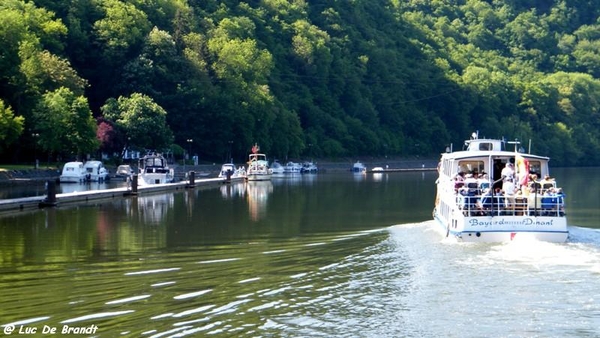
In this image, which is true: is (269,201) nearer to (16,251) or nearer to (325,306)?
(16,251)

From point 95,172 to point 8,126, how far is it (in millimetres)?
9118

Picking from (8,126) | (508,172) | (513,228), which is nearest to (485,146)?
(508,172)

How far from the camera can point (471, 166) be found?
4397cm

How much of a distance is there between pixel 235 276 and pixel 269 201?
38.4 meters

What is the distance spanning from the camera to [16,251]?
34.2 m

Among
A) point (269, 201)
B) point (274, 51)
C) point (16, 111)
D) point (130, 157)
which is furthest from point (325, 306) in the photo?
point (274, 51)

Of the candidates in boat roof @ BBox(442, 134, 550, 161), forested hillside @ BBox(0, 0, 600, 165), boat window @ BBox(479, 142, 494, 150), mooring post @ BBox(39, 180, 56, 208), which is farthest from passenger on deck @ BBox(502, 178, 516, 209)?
forested hillside @ BBox(0, 0, 600, 165)

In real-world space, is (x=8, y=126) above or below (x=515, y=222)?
above

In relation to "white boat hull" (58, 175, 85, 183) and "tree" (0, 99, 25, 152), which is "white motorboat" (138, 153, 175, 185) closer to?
"white boat hull" (58, 175, 85, 183)

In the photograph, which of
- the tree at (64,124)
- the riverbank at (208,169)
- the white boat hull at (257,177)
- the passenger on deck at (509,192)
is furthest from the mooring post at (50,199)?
the white boat hull at (257,177)

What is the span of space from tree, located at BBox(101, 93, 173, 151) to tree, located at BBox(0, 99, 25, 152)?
22.2m

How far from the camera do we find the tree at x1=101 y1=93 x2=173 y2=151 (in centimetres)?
11088

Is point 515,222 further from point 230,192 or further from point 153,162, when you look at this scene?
point 153,162

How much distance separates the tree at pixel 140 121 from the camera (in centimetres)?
11088
